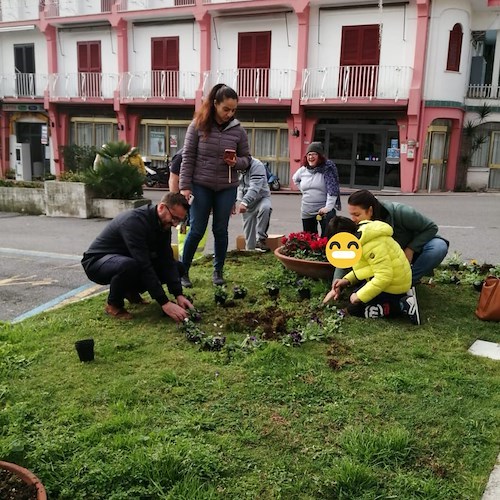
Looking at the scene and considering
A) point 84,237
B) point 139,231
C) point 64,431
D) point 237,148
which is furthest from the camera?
point 84,237

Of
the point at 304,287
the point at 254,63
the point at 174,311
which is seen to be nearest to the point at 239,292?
the point at 304,287

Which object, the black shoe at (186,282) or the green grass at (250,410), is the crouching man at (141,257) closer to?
the green grass at (250,410)

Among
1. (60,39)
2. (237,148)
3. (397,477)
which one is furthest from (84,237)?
(60,39)

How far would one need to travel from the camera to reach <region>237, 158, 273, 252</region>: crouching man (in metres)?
7.15

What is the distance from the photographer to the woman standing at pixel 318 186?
264 inches

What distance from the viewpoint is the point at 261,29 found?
827 inches

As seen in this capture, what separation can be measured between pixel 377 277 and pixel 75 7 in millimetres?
23794

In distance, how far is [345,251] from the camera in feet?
13.4

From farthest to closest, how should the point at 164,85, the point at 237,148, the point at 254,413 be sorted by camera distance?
1. the point at 164,85
2. the point at 237,148
3. the point at 254,413

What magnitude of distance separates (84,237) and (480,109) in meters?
15.8

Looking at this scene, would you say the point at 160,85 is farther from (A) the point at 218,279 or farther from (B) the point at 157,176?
(A) the point at 218,279

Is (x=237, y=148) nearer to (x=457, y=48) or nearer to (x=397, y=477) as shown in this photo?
(x=397, y=477)

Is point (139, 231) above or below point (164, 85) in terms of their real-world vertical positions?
below

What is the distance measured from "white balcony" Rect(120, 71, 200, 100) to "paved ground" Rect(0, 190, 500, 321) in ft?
26.3
